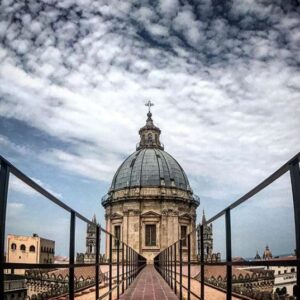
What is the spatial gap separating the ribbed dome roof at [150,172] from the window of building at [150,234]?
4334 millimetres

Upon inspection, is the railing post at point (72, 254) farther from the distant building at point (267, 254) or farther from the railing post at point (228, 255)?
the distant building at point (267, 254)

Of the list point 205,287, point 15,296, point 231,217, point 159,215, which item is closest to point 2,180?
point 15,296

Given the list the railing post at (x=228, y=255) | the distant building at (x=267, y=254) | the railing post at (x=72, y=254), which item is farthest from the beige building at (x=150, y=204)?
the distant building at (x=267, y=254)

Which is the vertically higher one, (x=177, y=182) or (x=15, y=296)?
(x=177, y=182)

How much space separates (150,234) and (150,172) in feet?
21.6

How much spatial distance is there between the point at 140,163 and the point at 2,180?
46334mm

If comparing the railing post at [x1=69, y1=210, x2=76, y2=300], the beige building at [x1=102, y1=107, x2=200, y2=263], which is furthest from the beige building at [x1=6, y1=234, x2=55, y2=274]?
the beige building at [x1=102, y1=107, x2=200, y2=263]

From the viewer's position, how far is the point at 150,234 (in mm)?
45312

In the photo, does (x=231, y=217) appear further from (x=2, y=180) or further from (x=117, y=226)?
(x=117, y=226)

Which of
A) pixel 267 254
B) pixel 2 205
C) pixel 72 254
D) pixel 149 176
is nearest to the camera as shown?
pixel 2 205

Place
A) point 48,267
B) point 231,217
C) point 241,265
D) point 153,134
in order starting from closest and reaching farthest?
1. point 48,267
2. point 241,265
3. point 231,217
4. point 153,134

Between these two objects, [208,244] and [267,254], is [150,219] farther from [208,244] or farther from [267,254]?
[267,254]

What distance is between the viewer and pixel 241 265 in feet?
10.3

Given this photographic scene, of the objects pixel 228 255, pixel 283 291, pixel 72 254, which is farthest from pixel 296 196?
pixel 72 254
